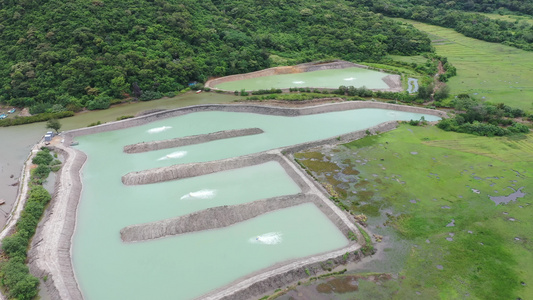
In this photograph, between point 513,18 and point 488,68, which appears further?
point 513,18

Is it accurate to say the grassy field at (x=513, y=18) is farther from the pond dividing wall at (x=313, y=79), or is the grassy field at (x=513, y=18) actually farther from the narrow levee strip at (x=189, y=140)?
the narrow levee strip at (x=189, y=140)

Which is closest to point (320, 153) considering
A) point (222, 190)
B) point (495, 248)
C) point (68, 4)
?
point (222, 190)

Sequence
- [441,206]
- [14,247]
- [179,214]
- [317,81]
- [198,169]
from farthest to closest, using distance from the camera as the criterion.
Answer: [317,81] → [198,169] → [441,206] → [179,214] → [14,247]

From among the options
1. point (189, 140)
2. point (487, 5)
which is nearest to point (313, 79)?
point (189, 140)

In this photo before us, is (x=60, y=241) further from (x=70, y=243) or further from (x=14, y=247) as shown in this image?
(x=14, y=247)

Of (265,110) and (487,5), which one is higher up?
(487,5)

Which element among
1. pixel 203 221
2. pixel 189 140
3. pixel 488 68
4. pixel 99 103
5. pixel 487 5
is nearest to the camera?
pixel 203 221

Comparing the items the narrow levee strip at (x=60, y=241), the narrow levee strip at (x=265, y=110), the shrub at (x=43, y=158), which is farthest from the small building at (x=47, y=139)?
the narrow levee strip at (x=60, y=241)

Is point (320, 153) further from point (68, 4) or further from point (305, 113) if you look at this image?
point (68, 4)
